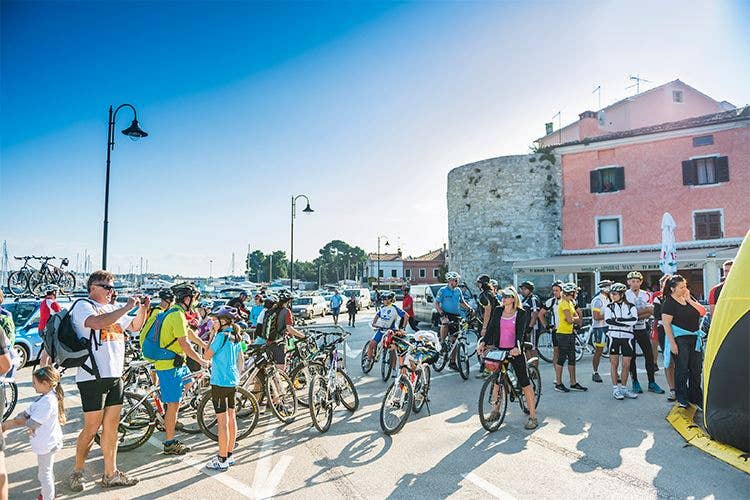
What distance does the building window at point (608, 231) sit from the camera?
25953mm

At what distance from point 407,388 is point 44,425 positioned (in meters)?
3.93

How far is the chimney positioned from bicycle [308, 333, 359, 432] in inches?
1208

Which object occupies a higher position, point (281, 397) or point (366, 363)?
point (281, 397)

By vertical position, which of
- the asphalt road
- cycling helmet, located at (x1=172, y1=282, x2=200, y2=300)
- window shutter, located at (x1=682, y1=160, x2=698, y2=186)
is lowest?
the asphalt road

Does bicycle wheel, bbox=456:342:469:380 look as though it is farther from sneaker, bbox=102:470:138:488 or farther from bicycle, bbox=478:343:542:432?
sneaker, bbox=102:470:138:488

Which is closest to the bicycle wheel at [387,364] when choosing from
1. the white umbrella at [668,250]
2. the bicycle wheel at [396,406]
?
the bicycle wheel at [396,406]

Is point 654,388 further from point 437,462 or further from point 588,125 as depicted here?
point 588,125

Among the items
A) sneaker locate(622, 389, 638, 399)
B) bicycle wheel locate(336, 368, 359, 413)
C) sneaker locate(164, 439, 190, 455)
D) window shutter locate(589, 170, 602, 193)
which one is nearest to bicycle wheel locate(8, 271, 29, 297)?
sneaker locate(164, 439, 190, 455)

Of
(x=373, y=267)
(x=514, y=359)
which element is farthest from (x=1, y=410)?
(x=373, y=267)

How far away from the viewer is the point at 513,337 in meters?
6.20

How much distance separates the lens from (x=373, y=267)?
298ft

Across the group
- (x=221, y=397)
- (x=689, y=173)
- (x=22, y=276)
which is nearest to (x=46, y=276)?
(x=22, y=276)

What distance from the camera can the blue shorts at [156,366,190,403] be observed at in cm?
549

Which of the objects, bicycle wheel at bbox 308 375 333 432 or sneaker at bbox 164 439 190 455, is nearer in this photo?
sneaker at bbox 164 439 190 455
